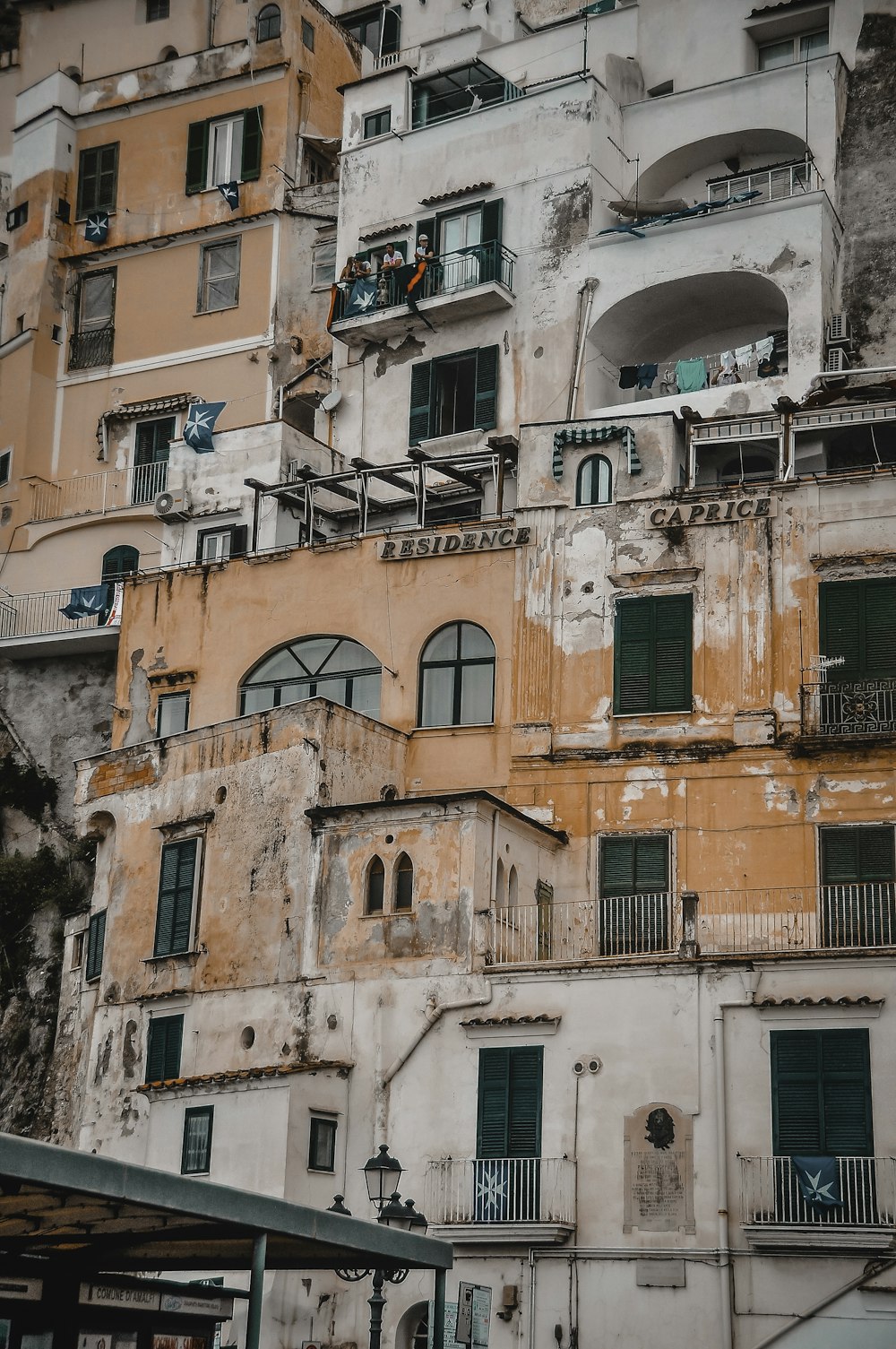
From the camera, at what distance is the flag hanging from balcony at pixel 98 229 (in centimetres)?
5259

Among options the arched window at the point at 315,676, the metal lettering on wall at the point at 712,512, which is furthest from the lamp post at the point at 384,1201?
the metal lettering on wall at the point at 712,512

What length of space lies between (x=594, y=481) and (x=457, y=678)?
182 inches

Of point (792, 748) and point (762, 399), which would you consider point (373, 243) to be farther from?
point (792, 748)

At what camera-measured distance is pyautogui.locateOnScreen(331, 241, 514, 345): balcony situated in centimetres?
4388

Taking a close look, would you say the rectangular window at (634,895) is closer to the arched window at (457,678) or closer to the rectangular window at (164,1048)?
the arched window at (457,678)

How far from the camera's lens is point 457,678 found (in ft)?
124

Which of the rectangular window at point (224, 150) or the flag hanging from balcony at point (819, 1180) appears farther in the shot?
the rectangular window at point (224, 150)

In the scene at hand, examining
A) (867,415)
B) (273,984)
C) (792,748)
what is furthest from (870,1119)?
(867,415)

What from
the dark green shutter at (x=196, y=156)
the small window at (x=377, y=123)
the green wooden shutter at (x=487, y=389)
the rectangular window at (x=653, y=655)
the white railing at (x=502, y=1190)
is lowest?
the white railing at (x=502, y=1190)

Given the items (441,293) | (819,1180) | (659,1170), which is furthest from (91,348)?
(819,1180)

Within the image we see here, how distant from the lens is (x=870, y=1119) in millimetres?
27594

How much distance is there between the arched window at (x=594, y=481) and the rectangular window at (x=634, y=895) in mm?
6790

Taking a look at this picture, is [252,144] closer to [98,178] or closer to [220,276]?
[220,276]

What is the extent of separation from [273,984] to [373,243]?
20.7 meters
